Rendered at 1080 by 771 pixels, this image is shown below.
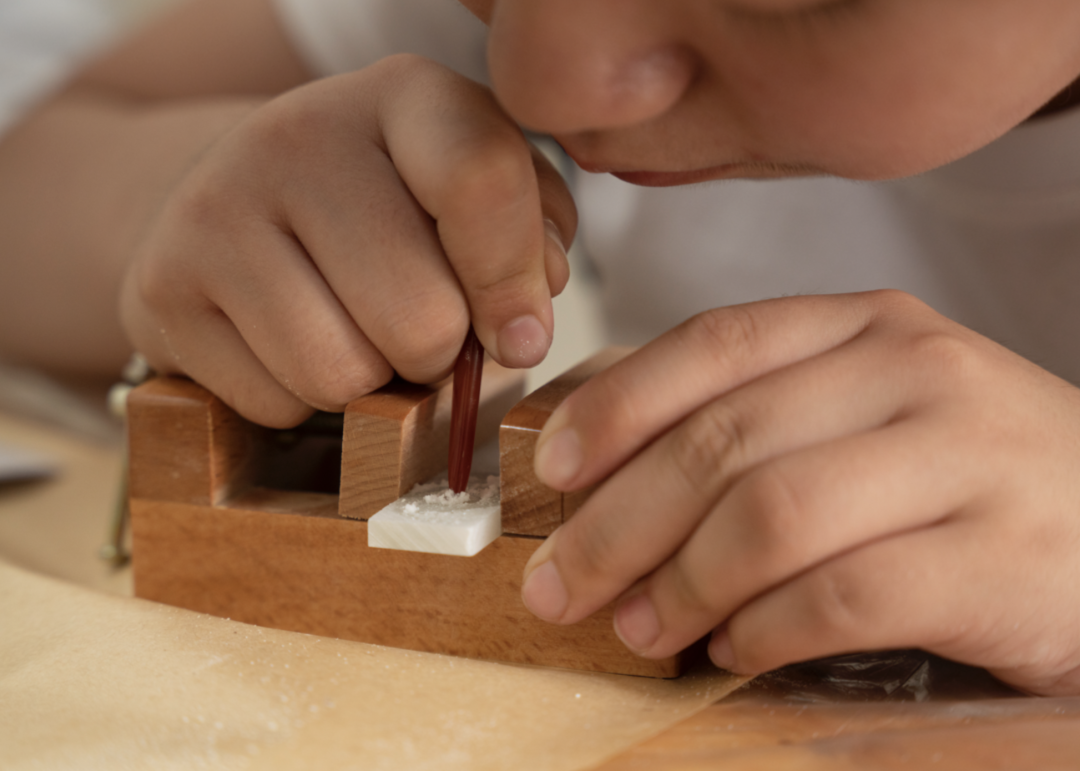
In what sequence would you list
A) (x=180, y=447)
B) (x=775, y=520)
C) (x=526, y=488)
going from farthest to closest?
(x=180, y=447) < (x=526, y=488) < (x=775, y=520)

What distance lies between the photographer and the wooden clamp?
1.65 feet

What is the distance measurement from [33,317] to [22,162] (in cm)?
24

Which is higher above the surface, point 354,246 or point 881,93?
point 881,93

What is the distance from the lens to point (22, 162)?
132cm

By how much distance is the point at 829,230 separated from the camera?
111 cm

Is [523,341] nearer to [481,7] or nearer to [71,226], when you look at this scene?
[481,7]

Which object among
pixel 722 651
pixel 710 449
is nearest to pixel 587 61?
pixel 710 449

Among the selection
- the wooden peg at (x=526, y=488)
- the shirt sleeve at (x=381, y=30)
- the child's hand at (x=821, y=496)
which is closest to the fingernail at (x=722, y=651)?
the child's hand at (x=821, y=496)

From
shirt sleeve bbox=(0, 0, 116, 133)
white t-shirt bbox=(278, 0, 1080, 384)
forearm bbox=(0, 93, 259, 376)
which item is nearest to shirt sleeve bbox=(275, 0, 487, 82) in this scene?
white t-shirt bbox=(278, 0, 1080, 384)

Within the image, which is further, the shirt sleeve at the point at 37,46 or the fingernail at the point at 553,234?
the shirt sleeve at the point at 37,46

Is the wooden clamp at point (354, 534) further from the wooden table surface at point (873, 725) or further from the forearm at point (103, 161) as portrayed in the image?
the forearm at point (103, 161)

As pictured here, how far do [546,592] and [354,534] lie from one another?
147mm

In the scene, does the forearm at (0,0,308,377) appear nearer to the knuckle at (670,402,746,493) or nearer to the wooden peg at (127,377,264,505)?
the wooden peg at (127,377,264,505)

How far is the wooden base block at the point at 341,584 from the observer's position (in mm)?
508
